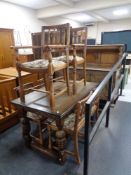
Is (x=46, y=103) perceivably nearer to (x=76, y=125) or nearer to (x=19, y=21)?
(x=76, y=125)

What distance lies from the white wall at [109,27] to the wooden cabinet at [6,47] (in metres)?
6.49

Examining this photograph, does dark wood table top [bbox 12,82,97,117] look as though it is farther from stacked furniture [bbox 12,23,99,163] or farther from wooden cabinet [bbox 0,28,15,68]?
wooden cabinet [bbox 0,28,15,68]

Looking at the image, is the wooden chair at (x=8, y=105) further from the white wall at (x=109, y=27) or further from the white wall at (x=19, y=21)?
the white wall at (x=109, y=27)

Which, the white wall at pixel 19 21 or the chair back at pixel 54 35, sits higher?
the white wall at pixel 19 21

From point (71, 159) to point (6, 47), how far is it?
12.8ft

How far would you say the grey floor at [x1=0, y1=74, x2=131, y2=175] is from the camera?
5.18ft

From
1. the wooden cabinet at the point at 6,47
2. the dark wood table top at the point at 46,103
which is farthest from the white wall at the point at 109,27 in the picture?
the dark wood table top at the point at 46,103

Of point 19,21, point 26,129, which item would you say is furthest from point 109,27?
point 26,129

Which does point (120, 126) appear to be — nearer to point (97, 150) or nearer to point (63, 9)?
point (97, 150)

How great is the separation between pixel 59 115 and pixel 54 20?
6302mm

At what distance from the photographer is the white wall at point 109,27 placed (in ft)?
29.0

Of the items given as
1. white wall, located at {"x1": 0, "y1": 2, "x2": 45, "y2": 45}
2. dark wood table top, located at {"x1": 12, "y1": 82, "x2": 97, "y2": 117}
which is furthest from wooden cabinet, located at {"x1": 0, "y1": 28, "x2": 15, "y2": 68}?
dark wood table top, located at {"x1": 12, "y1": 82, "x2": 97, "y2": 117}

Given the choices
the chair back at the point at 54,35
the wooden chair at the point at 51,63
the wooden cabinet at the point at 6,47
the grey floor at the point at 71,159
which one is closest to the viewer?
the wooden chair at the point at 51,63

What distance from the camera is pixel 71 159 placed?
1722mm
